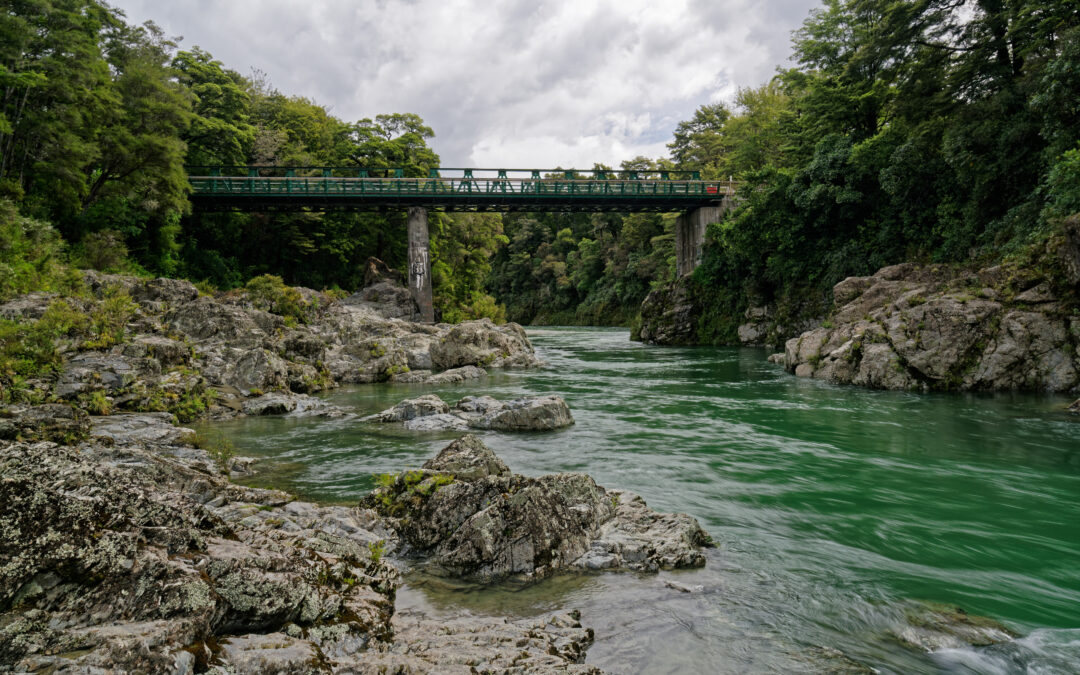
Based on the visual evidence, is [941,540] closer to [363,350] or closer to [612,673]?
[612,673]

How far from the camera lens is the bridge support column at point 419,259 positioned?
37.3 meters

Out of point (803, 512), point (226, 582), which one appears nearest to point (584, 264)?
point (803, 512)

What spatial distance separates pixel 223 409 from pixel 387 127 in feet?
111

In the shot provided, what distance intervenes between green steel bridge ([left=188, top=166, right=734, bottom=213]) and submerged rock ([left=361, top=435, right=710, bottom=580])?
31615 mm

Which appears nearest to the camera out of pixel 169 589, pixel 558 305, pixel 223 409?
pixel 169 589

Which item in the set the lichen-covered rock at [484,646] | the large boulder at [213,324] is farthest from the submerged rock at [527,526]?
the large boulder at [213,324]

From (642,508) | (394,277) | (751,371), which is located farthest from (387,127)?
(642,508)

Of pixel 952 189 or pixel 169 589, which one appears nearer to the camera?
pixel 169 589

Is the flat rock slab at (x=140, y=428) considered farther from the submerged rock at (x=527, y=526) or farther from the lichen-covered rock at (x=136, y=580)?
the lichen-covered rock at (x=136, y=580)

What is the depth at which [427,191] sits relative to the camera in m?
36.2

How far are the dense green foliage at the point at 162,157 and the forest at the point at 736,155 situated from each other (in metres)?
0.10

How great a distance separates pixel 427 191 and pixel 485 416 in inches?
1092

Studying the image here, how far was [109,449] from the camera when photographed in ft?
23.6

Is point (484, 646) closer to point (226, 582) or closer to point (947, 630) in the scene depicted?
point (226, 582)
